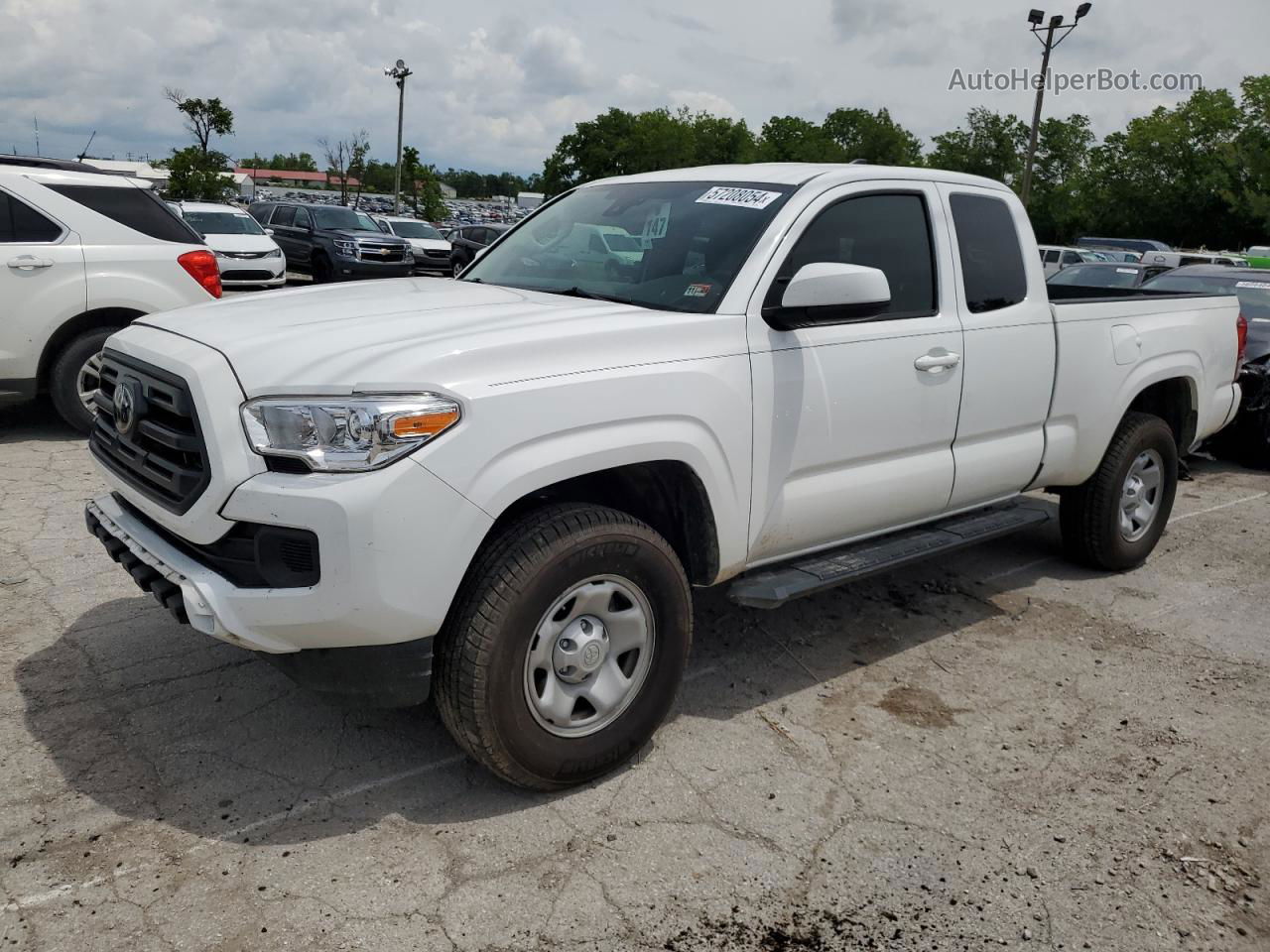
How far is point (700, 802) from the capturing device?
3.29 m

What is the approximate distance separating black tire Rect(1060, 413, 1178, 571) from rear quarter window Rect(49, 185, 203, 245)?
6242 mm

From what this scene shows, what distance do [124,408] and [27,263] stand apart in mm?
4530

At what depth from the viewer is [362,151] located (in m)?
65.4

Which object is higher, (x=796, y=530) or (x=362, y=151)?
(x=362, y=151)

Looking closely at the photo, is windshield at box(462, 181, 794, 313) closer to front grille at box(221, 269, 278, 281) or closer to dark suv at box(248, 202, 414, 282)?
front grille at box(221, 269, 278, 281)

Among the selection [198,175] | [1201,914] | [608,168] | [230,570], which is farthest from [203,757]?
[608,168]

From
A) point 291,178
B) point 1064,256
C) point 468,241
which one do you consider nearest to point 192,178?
point 468,241

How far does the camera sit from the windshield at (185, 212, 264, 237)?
17188 millimetres

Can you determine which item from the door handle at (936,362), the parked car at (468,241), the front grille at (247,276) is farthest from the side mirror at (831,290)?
the parked car at (468,241)

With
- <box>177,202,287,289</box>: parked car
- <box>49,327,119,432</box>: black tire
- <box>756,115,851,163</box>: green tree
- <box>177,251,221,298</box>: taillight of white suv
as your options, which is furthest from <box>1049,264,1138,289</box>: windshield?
<box>756,115,851,163</box>: green tree

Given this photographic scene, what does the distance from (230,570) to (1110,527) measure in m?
4.41

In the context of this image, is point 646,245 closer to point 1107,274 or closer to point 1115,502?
point 1115,502

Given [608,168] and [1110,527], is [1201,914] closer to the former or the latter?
[1110,527]

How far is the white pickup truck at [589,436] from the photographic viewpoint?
110 inches
